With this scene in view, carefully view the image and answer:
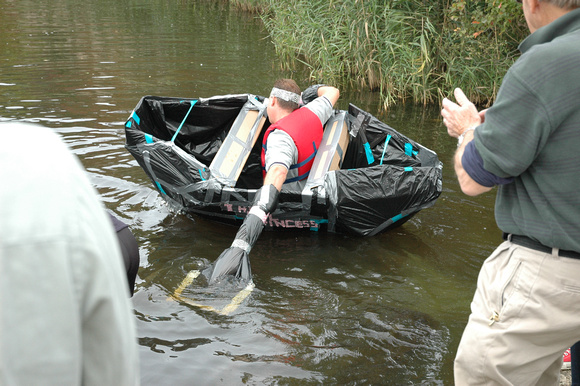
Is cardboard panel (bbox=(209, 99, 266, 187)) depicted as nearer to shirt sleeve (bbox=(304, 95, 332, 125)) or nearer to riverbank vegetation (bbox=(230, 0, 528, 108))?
shirt sleeve (bbox=(304, 95, 332, 125))

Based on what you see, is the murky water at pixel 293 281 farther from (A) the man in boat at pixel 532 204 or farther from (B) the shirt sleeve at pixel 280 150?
(A) the man in boat at pixel 532 204

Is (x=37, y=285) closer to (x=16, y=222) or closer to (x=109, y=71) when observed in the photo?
(x=16, y=222)

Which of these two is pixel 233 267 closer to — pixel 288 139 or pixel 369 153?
pixel 288 139

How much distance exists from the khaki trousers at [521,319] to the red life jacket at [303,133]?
3.45 m

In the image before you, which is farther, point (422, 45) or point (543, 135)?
point (422, 45)

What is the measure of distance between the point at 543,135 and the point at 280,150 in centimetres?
352

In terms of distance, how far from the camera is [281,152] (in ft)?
17.3

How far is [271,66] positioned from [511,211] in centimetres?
1123

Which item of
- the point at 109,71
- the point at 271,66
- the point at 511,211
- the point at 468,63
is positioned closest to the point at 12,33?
the point at 109,71

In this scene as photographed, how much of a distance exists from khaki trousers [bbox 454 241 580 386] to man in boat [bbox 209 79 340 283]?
2.67 metres

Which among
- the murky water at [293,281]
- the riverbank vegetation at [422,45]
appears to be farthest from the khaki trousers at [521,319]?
the riverbank vegetation at [422,45]

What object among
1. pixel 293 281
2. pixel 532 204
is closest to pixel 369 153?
pixel 293 281

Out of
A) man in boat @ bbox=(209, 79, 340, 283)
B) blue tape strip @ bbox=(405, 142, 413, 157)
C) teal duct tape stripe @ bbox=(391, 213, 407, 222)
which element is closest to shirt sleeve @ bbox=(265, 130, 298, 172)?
man in boat @ bbox=(209, 79, 340, 283)

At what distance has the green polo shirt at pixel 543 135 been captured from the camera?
6.09ft
